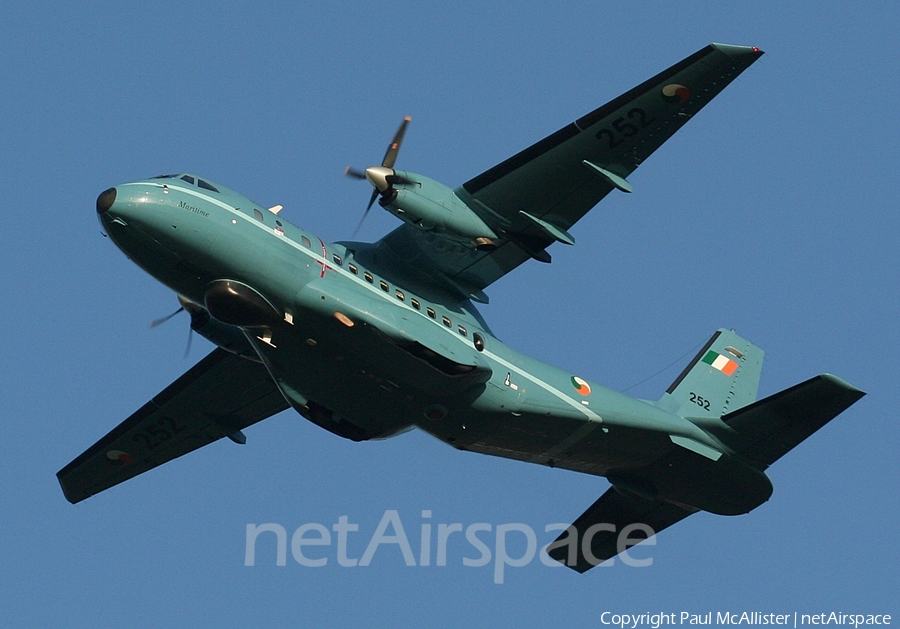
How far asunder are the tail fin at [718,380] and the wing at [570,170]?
4.31m

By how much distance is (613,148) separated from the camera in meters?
20.4

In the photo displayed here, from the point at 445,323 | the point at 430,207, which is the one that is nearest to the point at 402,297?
the point at 445,323

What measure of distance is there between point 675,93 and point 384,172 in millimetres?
4529

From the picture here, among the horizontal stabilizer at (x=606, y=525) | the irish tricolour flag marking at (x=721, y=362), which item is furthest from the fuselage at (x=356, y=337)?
the irish tricolour flag marking at (x=721, y=362)

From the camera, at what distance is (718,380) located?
80.1 ft

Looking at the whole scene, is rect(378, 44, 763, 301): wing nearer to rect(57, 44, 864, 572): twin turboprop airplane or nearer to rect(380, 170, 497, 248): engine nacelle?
rect(57, 44, 864, 572): twin turboprop airplane

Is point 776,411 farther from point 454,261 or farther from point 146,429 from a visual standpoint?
point 146,429

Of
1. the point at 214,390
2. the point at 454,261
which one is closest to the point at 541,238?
the point at 454,261

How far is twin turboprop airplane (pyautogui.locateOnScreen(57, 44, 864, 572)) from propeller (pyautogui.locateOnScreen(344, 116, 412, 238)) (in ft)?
0.09

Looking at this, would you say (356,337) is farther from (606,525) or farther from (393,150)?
(606,525)

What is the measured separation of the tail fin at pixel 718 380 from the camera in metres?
23.6

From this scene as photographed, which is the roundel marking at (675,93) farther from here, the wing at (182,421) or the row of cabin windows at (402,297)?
the wing at (182,421)

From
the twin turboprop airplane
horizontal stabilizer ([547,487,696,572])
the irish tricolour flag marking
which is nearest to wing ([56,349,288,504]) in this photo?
the twin turboprop airplane

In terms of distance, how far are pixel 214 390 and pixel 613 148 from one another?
8034mm
